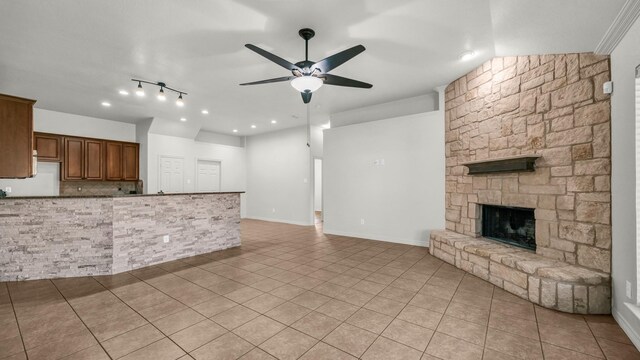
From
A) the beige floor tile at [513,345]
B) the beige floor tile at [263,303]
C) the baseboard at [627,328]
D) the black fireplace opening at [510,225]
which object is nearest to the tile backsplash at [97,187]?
the beige floor tile at [263,303]

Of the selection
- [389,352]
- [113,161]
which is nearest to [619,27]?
[389,352]

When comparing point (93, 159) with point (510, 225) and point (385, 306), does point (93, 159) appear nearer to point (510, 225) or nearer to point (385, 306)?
point (385, 306)

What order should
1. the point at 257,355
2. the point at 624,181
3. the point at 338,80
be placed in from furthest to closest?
the point at 338,80 → the point at 624,181 → the point at 257,355

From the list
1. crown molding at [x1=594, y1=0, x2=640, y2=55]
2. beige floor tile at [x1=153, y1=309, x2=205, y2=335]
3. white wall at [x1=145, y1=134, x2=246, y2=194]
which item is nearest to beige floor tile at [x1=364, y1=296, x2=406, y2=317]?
beige floor tile at [x1=153, y1=309, x2=205, y2=335]

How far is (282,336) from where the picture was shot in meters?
2.21

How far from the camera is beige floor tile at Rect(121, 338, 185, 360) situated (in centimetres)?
194

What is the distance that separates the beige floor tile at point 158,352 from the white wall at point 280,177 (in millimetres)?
5756

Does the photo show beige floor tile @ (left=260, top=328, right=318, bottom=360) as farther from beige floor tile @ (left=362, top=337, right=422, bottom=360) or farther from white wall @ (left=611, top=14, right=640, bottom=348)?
white wall @ (left=611, top=14, right=640, bottom=348)

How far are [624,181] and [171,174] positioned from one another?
28.3 feet

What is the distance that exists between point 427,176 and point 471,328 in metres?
3.21

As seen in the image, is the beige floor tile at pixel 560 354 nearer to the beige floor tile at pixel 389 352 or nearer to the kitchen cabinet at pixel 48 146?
the beige floor tile at pixel 389 352

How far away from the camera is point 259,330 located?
7.52 ft

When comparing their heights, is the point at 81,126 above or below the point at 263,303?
above

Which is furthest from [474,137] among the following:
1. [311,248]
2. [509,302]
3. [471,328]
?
[311,248]
